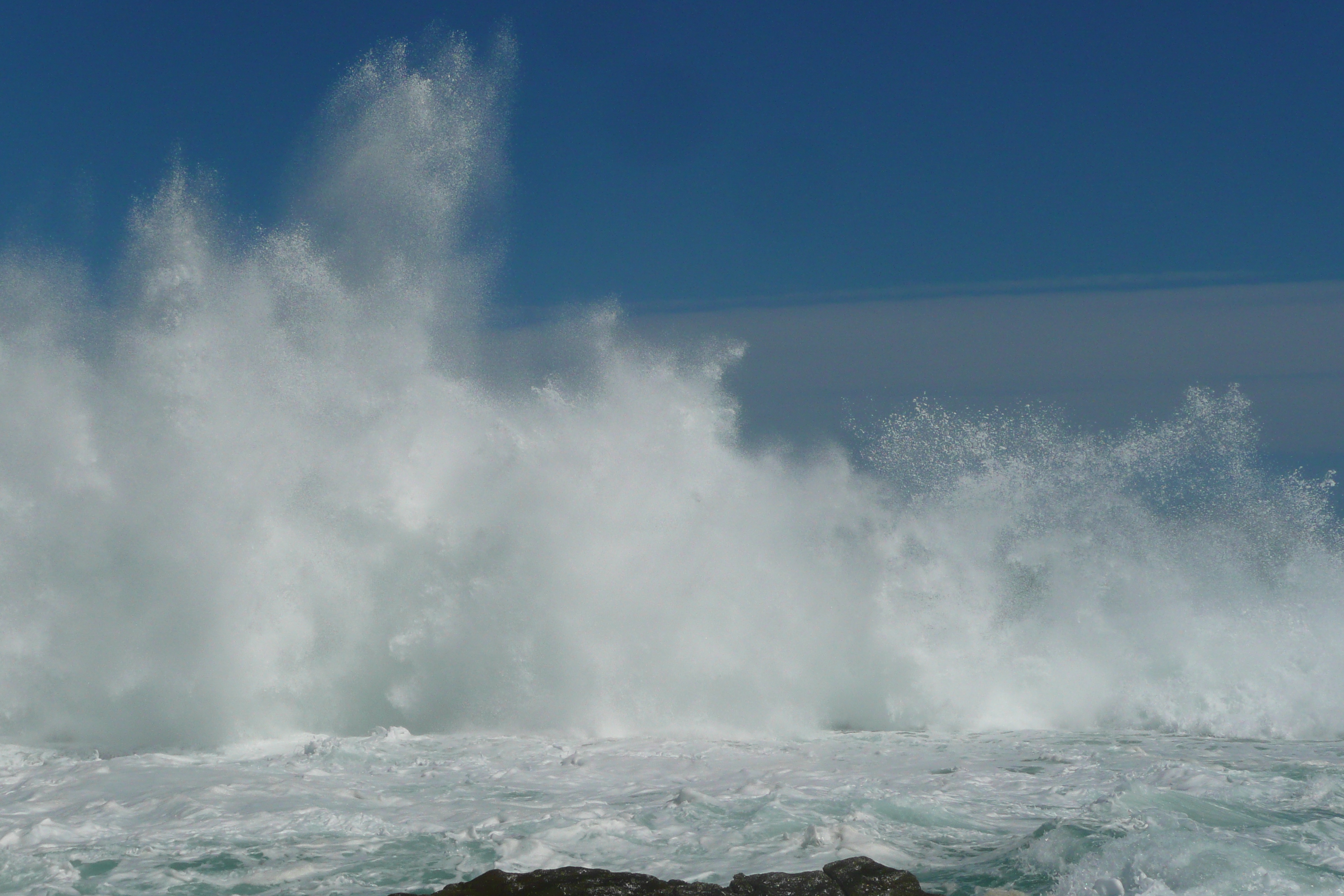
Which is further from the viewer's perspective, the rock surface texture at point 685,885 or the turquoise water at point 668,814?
the turquoise water at point 668,814

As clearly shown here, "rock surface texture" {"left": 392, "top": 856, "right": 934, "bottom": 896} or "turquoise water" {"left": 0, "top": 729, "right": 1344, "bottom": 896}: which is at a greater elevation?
"turquoise water" {"left": 0, "top": 729, "right": 1344, "bottom": 896}

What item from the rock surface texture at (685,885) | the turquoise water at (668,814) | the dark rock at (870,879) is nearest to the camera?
the rock surface texture at (685,885)

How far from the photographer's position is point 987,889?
27.0 ft

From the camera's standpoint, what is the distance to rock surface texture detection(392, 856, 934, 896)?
24.6ft

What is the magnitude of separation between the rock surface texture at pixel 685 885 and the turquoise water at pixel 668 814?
89 centimetres

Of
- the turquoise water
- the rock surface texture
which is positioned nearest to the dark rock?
the rock surface texture

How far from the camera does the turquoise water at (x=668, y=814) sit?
884cm

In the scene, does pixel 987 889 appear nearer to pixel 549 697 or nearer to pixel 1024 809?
pixel 1024 809

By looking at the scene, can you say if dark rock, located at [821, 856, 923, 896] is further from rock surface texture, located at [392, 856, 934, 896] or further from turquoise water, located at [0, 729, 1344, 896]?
turquoise water, located at [0, 729, 1344, 896]

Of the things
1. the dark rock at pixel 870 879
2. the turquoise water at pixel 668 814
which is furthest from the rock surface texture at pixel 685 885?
the turquoise water at pixel 668 814

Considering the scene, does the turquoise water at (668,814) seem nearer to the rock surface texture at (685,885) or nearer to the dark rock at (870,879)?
the dark rock at (870,879)

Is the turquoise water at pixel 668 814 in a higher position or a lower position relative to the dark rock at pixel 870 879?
higher

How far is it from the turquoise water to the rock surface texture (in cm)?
89

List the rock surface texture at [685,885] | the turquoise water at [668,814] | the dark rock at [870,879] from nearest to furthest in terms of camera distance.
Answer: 1. the rock surface texture at [685,885]
2. the dark rock at [870,879]
3. the turquoise water at [668,814]
